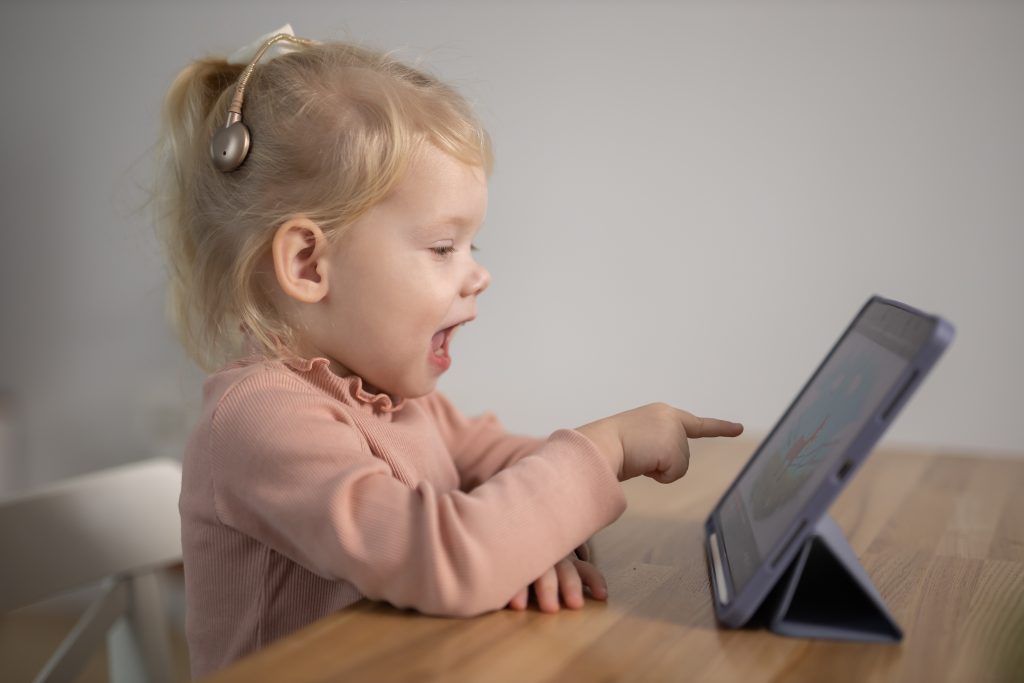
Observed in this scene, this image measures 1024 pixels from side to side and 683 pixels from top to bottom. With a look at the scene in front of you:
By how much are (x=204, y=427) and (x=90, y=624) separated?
419 millimetres

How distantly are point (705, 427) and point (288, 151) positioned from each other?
16.3 inches

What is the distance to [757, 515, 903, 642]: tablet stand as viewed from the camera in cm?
56

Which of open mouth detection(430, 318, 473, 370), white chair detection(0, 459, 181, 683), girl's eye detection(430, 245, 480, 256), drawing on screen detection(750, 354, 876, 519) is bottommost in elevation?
white chair detection(0, 459, 181, 683)

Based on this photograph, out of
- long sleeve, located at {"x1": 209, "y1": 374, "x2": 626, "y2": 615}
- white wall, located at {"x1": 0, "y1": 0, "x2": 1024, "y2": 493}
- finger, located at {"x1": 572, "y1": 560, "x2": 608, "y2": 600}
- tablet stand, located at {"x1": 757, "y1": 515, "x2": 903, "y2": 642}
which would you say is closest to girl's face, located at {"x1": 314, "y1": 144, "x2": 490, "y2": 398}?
long sleeve, located at {"x1": 209, "y1": 374, "x2": 626, "y2": 615}

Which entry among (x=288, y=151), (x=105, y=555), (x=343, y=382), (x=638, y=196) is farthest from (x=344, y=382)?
(x=638, y=196)

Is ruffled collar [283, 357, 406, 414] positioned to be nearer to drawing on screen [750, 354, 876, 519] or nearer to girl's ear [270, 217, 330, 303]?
girl's ear [270, 217, 330, 303]

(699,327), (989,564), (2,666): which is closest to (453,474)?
(989,564)

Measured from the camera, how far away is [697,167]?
204cm

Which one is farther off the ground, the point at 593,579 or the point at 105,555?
the point at 593,579

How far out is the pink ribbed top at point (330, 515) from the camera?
606 mm

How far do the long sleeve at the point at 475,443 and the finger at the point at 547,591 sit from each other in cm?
36

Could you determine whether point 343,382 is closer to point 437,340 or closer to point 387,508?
point 437,340

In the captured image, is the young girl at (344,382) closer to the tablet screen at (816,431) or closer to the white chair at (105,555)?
the tablet screen at (816,431)

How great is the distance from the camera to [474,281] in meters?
0.88
